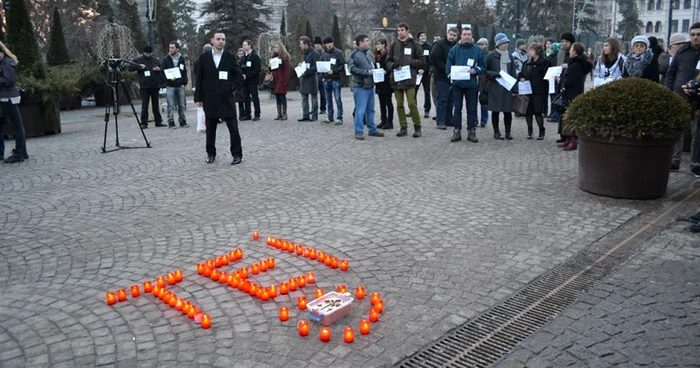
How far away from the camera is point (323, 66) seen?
16016 mm

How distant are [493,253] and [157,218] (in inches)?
158

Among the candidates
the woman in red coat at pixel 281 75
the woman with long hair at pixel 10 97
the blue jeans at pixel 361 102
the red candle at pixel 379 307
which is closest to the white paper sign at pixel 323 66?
the woman in red coat at pixel 281 75

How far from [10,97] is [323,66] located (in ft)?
25.3

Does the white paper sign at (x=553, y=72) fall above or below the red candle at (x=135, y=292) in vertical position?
above

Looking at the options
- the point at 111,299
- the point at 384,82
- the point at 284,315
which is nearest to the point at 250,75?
the point at 384,82

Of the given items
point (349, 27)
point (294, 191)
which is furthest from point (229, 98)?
point (349, 27)

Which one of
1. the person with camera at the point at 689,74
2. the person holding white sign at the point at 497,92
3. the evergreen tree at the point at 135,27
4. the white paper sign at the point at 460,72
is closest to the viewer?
the person with camera at the point at 689,74

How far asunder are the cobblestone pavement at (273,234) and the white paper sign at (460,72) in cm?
142

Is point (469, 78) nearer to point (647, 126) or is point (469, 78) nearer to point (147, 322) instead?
point (647, 126)

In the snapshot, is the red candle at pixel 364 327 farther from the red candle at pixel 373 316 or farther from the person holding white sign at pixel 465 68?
the person holding white sign at pixel 465 68

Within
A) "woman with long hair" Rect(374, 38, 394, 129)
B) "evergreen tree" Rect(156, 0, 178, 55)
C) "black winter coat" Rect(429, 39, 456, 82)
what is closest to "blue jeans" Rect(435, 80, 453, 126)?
"black winter coat" Rect(429, 39, 456, 82)

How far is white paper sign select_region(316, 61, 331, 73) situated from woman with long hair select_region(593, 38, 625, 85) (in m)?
7.05

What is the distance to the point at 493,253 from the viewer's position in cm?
577

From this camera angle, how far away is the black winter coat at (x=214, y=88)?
34.0 ft
